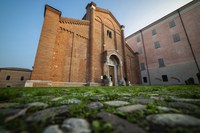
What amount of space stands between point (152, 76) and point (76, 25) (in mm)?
16740

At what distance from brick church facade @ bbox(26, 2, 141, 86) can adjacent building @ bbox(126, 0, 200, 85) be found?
482 centimetres

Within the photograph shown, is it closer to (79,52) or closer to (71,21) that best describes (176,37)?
→ (79,52)

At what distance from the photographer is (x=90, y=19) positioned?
40.1 feet

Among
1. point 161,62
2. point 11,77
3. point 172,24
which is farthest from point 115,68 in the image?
point 11,77

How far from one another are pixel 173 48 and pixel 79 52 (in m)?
16.6

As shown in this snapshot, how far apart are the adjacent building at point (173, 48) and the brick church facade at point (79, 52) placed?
15.8 ft

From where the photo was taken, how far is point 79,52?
33.5ft

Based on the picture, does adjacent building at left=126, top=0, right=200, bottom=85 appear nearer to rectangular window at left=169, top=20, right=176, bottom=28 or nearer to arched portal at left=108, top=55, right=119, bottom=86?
rectangular window at left=169, top=20, right=176, bottom=28

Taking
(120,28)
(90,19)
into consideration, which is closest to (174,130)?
(90,19)

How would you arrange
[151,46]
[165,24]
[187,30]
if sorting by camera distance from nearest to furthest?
1. [187,30]
2. [165,24]
3. [151,46]

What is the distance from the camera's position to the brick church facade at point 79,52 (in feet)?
24.4

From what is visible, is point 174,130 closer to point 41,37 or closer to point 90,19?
point 41,37

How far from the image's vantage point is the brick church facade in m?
7.44

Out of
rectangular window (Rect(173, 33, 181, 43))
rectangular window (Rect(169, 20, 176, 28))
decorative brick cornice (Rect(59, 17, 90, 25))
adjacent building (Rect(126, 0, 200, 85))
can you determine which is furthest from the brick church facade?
rectangular window (Rect(169, 20, 176, 28))
